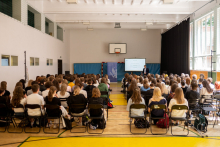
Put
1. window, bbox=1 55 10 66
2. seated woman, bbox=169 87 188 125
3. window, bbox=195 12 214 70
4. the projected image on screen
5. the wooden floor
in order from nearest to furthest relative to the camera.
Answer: the wooden floor, seated woman, bbox=169 87 188 125, window, bbox=1 55 10 66, window, bbox=195 12 214 70, the projected image on screen

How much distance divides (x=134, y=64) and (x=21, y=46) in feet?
38.1

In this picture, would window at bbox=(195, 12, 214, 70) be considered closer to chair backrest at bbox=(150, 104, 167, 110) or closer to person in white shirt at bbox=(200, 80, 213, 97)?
person in white shirt at bbox=(200, 80, 213, 97)

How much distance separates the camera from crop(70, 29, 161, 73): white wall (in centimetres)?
1952

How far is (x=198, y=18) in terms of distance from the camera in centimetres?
1227

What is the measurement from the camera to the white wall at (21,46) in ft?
26.7

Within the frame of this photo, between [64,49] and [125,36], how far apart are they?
660cm

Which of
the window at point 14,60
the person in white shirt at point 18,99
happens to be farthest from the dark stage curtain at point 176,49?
the person in white shirt at point 18,99

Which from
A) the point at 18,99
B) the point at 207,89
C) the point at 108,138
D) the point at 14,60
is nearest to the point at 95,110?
the point at 108,138

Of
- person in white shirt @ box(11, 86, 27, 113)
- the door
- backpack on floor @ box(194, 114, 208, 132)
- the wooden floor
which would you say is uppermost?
the door

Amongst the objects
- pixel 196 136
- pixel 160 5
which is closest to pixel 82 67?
pixel 160 5

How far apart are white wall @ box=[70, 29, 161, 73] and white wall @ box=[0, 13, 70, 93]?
4999 mm

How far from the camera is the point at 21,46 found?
965cm

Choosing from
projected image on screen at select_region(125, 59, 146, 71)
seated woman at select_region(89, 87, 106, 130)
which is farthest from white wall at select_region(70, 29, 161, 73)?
seated woman at select_region(89, 87, 106, 130)

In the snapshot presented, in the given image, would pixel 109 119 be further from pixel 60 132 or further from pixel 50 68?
pixel 50 68
